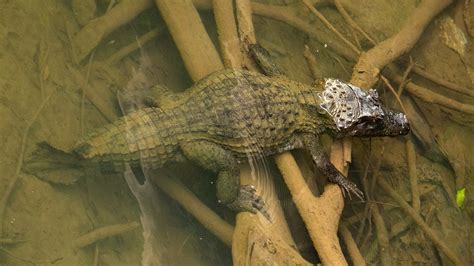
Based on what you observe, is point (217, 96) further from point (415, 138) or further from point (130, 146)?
point (415, 138)

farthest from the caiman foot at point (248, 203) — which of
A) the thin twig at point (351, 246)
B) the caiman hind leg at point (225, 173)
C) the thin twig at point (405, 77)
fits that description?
the thin twig at point (405, 77)

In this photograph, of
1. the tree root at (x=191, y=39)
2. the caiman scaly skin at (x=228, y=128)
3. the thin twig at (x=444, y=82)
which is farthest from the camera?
the thin twig at (x=444, y=82)

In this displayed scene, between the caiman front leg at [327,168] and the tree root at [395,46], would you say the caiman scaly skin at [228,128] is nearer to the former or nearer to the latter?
the caiman front leg at [327,168]

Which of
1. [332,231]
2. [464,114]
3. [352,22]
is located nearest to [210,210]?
[332,231]

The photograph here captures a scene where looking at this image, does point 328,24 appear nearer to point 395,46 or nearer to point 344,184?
point 395,46

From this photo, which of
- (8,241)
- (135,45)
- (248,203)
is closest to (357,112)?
(248,203)

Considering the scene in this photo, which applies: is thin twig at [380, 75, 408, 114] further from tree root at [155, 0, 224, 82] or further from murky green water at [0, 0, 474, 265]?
tree root at [155, 0, 224, 82]
